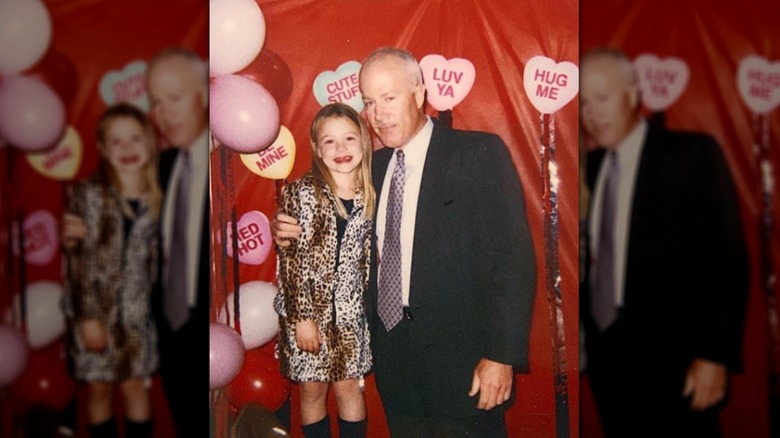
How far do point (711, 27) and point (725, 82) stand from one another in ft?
0.75

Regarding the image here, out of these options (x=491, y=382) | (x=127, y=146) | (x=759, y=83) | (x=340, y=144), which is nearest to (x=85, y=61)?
(x=127, y=146)

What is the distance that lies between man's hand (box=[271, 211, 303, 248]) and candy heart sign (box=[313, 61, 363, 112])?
1.30 feet

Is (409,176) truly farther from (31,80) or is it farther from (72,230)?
(31,80)

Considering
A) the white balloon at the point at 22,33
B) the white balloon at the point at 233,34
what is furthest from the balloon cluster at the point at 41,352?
the white balloon at the point at 233,34

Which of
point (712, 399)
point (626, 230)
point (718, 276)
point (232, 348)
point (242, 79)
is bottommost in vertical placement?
point (712, 399)

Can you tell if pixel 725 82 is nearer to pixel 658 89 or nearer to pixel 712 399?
pixel 658 89

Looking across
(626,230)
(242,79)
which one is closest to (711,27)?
(626,230)

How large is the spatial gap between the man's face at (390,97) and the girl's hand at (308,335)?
Answer: 27.0 inches

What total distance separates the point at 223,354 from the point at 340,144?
790mm

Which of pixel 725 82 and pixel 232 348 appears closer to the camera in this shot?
pixel 232 348

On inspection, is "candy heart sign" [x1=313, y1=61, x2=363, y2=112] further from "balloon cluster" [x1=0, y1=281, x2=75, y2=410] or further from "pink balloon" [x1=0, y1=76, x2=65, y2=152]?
"balloon cluster" [x1=0, y1=281, x2=75, y2=410]

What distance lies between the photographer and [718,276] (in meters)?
2.75

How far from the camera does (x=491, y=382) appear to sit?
230cm

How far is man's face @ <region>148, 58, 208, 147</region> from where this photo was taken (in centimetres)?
285
